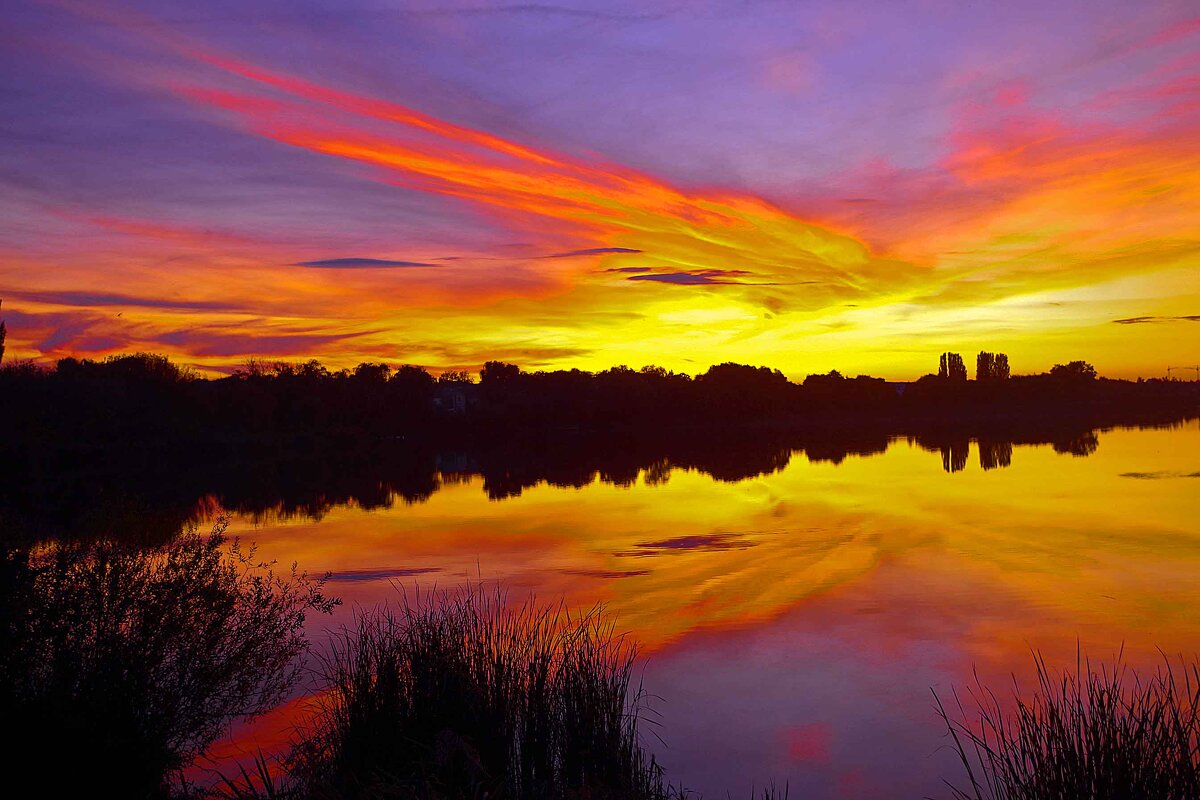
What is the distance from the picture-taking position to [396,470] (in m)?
58.5

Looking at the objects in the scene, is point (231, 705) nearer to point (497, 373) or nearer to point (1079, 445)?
point (1079, 445)

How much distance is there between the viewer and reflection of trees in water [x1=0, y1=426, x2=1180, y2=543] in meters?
39.1

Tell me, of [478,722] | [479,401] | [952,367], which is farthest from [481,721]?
[952,367]

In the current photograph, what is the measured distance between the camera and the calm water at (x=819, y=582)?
1072cm

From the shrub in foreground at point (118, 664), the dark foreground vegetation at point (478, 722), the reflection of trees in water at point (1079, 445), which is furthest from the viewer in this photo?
the reflection of trees in water at point (1079, 445)

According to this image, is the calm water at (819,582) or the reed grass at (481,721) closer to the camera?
the reed grass at (481,721)

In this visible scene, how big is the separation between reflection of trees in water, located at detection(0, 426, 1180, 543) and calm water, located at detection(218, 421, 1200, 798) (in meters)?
4.85

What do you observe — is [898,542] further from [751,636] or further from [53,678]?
[53,678]

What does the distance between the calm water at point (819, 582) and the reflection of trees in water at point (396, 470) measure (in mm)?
4849

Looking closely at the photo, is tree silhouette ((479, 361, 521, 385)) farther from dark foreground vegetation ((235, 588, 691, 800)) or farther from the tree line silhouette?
dark foreground vegetation ((235, 588, 691, 800))

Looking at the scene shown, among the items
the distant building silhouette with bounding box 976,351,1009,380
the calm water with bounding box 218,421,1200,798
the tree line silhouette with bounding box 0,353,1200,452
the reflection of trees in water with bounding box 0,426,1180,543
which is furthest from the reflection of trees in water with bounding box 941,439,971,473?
the distant building silhouette with bounding box 976,351,1009,380

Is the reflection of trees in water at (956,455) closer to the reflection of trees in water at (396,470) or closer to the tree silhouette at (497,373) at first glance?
the reflection of trees in water at (396,470)

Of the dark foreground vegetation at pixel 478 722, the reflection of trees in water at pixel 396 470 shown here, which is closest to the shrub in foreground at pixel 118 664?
the dark foreground vegetation at pixel 478 722

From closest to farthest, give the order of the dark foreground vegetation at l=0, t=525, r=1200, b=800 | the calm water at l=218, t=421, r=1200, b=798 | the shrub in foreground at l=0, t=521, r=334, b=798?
the dark foreground vegetation at l=0, t=525, r=1200, b=800 < the shrub in foreground at l=0, t=521, r=334, b=798 < the calm water at l=218, t=421, r=1200, b=798
